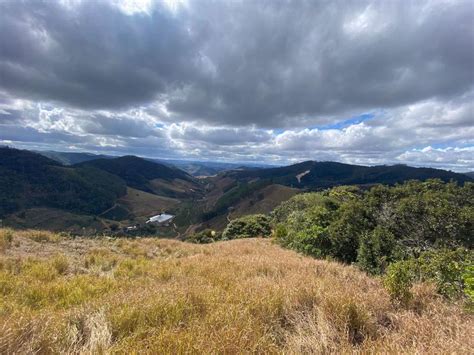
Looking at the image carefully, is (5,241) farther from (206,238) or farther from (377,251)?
(206,238)

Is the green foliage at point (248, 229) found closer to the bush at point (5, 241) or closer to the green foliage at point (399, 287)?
the bush at point (5, 241)

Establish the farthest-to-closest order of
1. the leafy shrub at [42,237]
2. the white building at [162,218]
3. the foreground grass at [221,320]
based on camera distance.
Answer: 1. the white building at [162,218]
2. the leafy shrub at [42,237]
3. the foreground grass at [221,320]

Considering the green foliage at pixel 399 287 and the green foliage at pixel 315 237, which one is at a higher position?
the green foliage at pixel 399 287

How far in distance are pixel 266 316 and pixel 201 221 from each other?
160658 millimetres

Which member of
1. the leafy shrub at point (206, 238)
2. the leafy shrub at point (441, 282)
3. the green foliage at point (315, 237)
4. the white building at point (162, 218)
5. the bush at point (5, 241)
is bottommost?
the white building at point (162, 218)

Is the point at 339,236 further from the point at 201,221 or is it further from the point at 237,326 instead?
the point at 201,221

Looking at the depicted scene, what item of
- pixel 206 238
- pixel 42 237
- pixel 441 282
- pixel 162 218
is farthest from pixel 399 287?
pixel 162 218

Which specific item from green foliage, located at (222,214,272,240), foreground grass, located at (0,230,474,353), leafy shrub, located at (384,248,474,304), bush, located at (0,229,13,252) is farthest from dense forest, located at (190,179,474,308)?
green foliage, located at (222,214,272,240)

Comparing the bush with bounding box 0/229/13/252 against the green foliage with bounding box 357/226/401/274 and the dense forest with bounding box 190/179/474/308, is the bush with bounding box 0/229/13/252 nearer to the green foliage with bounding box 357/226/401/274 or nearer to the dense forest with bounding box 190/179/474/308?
the dense forest with bounding box 190/179/474/308

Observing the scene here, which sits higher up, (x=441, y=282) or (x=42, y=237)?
(x=441, y=282)

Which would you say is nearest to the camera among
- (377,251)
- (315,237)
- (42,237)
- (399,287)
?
(399,287)

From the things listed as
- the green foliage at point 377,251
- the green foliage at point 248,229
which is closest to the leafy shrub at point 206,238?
the green foliage at point 248,229

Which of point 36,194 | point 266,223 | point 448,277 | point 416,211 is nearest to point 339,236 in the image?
point 416,211

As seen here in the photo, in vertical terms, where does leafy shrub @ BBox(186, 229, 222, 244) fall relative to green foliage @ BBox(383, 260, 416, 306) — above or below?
below
